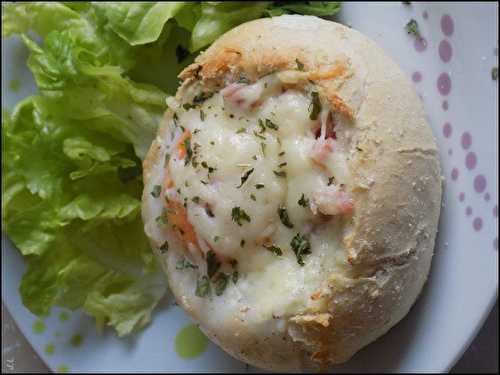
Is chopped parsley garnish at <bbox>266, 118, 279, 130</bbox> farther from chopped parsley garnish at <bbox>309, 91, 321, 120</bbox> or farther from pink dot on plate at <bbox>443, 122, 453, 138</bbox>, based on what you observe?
pink dot on plate at <bbox>443, 122, 453, 138</bbox>

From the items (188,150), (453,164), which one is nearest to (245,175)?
(188,150)

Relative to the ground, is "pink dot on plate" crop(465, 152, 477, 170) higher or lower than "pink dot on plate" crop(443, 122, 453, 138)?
lower

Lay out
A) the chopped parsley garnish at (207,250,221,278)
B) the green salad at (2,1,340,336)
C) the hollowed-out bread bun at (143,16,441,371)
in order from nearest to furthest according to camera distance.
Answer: the hollowed-out bread bun at (143,16,441,371) < the chopped parsley garnish at (207,250,221,278) < the green salad at (2,1,340,336)

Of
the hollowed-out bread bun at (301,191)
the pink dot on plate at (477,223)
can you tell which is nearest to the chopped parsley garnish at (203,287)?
the hollowed-out bread bun at (301,191)

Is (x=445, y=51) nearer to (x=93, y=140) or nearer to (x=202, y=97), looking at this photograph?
(x=202, y=97)

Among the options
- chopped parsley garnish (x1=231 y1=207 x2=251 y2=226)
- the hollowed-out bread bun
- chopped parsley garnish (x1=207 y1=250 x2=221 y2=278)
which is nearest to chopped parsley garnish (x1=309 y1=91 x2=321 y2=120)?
the hollowed-out bread bun

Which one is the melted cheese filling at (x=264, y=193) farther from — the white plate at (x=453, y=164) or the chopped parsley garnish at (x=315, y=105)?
the white plate at (x=453, y=164)

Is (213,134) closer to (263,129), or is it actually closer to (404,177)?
(263,129)
